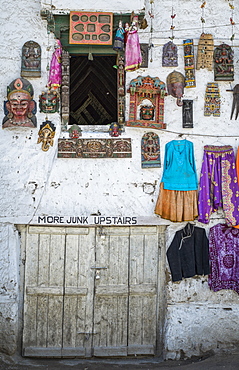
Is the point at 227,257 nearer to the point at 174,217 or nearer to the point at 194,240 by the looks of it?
the point at 194,240

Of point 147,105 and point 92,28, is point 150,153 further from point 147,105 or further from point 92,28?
point 92,28

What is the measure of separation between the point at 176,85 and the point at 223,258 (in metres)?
2.33

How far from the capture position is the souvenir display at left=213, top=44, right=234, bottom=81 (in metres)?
5.53

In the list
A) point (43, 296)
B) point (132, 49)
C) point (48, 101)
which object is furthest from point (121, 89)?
point (43, 296)

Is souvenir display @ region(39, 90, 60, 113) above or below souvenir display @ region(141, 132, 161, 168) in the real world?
above

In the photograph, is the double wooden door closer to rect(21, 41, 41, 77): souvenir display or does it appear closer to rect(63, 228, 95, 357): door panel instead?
rect(63, 228, 95, 357): door panel

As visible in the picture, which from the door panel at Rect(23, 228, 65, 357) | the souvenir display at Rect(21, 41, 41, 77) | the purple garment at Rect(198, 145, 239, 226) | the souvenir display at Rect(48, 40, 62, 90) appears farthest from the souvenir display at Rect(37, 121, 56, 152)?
the purple garment at Rect(198, 145, 239, 226)

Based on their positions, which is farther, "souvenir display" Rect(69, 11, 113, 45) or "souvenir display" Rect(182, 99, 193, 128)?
"souvenir display" Rect(182, 99, 193, 128)

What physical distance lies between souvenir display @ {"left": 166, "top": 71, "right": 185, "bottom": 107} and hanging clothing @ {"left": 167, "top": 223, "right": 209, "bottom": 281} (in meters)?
1.68

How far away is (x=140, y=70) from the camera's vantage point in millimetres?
5547

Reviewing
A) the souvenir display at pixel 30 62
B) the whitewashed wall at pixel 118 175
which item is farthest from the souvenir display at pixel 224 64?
the souvenir display at pixel 30 62

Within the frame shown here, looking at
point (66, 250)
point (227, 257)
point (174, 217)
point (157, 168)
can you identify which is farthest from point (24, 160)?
point (227, 257)

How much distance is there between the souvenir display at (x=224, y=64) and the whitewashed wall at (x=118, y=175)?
91 millimetres

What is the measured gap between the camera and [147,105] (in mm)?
5551
